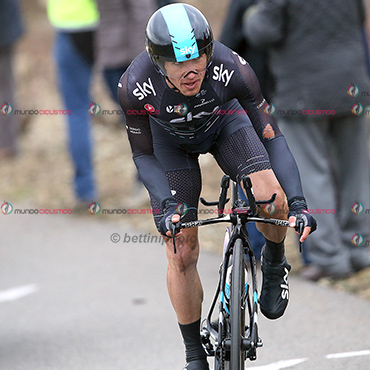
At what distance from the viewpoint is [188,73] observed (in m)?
4.23

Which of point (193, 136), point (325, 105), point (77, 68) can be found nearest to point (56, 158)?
point (77, 68)

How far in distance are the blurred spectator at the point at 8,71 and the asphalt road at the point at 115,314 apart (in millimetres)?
3269

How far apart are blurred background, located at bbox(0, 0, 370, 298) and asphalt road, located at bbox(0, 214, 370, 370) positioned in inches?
23.5

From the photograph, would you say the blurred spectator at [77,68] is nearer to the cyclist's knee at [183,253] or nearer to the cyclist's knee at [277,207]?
the cyclist's knee at [183,253]

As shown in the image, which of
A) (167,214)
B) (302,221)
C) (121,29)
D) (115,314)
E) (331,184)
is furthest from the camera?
(121,29)

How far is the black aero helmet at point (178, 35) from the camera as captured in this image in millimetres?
4172

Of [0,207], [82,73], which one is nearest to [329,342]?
[82,73]

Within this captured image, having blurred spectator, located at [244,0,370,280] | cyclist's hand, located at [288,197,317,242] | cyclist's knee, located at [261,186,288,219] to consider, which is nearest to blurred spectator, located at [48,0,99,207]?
blurred spectator, located at [244,0,370,280]

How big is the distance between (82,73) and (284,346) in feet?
16.3

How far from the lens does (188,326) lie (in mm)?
4766

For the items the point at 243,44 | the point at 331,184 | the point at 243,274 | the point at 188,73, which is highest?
the point at 243,44

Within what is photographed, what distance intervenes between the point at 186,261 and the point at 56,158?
8067 millimetres

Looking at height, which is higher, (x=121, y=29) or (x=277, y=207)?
(x=121, y=29)

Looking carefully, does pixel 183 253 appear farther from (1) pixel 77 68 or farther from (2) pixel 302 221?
(1) pixel 77 68
